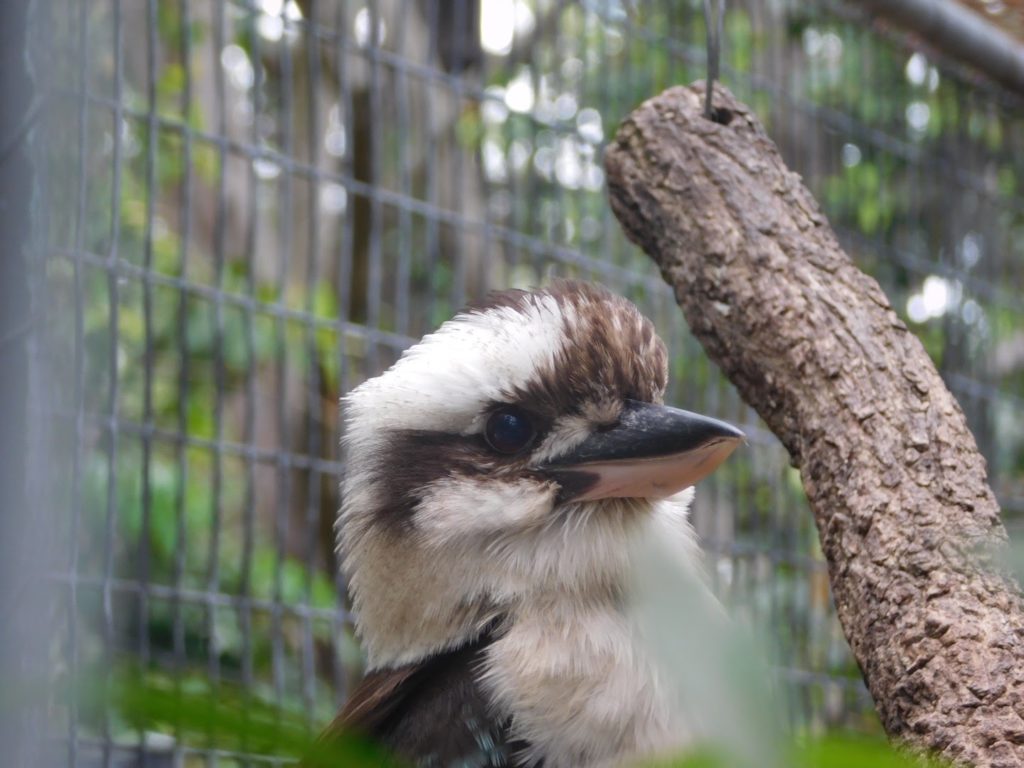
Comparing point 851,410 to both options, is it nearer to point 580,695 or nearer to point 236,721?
point 580,695

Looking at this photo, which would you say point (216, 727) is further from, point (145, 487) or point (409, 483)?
point (145, 487)

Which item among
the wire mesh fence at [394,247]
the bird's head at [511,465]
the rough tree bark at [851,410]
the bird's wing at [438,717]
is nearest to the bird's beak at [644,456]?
the bird's head at [511,465]

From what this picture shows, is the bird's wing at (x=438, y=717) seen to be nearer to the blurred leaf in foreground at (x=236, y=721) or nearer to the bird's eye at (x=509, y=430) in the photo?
the bird's eye at (x=509, y=430)

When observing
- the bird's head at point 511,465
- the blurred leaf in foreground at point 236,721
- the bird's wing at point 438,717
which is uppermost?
the bird's head at point 511,465

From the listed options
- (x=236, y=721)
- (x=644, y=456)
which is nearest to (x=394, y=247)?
(x=644, y=456)

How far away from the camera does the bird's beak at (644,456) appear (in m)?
1.54

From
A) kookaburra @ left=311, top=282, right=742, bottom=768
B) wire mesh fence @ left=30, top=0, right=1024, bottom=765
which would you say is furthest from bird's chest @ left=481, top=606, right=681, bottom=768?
wire mesh fence @ left=30, top=0, right=1024, bottom=765

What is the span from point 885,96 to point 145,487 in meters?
2.54

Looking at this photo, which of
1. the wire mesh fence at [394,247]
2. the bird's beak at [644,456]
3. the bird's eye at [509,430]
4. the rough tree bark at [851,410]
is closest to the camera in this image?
the rough tree bark at [851,410]

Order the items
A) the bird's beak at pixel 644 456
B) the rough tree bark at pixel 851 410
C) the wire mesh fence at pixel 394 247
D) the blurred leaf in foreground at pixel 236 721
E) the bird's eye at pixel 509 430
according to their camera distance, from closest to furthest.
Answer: the blurred leaf in foreground at pixel 236 721, the rough tree bark at pixel 851 410, the bird's beak at pixel 644 456, the bird's eye at pixel 509 430, the wire mesh fence at pixel 394 247

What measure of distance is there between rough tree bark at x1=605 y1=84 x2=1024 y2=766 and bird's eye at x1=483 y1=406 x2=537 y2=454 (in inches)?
10.2

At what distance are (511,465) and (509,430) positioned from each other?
0.15 ft

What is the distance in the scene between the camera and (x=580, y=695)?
4.61ft

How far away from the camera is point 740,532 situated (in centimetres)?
354
